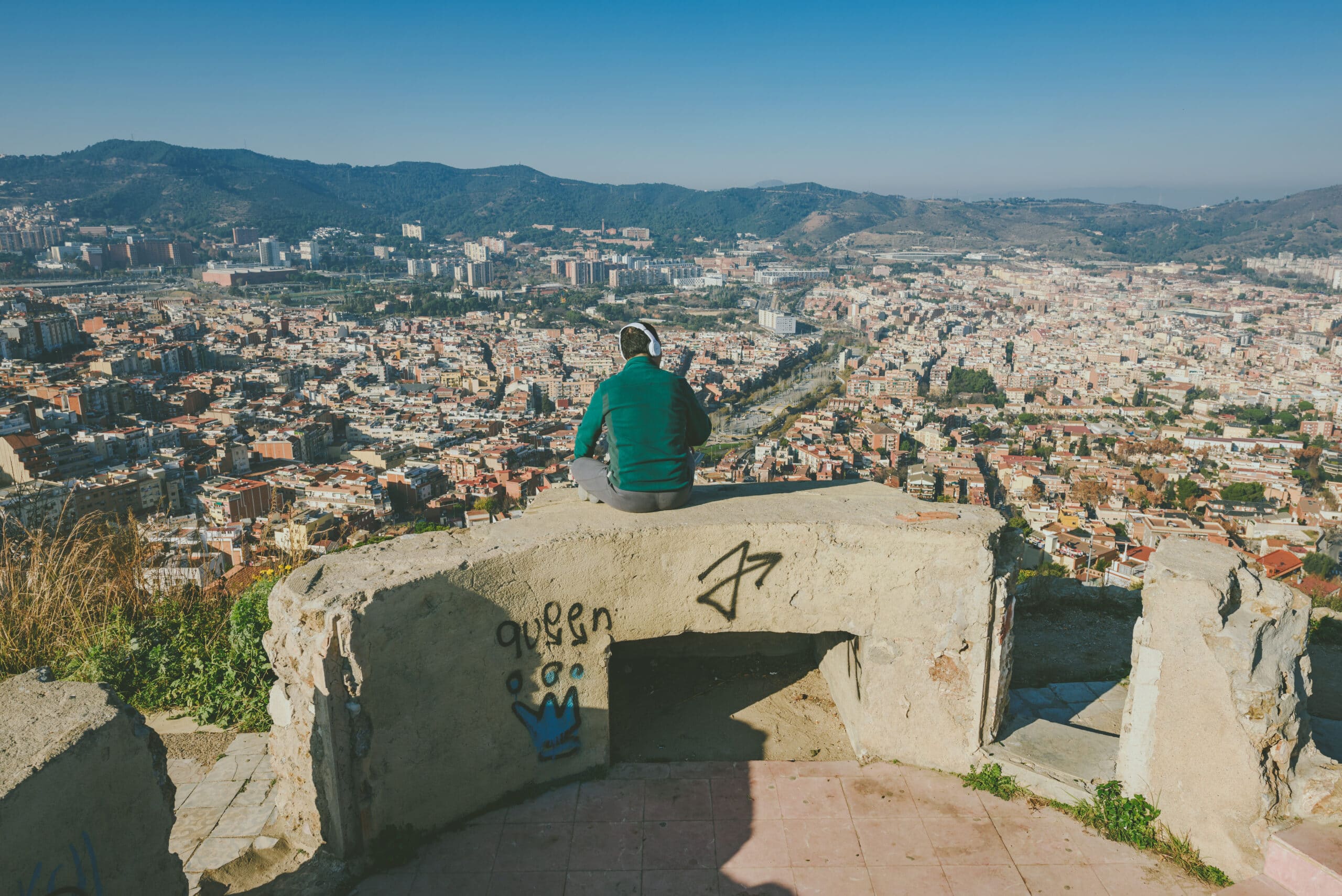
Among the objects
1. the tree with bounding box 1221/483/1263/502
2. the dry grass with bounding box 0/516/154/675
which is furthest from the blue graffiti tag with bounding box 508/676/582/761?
the tree with bounding box 1221/483/1263/502

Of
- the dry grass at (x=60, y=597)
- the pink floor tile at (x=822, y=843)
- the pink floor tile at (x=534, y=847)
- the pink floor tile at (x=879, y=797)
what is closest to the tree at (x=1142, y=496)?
the pink floor tile at (x=879, y=797)

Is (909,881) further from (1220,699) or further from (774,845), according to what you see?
(1220,699)

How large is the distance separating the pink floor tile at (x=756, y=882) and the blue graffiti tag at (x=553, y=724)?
27.8 inches

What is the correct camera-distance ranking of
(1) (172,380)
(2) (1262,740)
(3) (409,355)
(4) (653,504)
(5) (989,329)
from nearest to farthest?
(2) (1262,740)
(4) (653,504)
(1) (172,380)
(3) (409,355)
(5) (989,329)

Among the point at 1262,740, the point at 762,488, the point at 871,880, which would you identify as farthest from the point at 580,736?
the point at 1262,740

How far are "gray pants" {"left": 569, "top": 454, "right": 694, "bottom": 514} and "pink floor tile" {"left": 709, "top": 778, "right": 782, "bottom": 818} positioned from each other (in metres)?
0.99

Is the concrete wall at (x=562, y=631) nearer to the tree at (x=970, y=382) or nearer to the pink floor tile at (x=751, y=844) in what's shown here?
the pink floor tile at (x=751, y=844)

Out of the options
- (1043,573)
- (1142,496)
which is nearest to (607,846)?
(1043,573)

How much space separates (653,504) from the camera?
117 inches

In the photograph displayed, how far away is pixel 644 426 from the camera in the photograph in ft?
9.87

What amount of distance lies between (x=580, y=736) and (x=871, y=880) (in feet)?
3.45

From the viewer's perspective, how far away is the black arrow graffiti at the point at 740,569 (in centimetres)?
286

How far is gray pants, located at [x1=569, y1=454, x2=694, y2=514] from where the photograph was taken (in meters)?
2.96

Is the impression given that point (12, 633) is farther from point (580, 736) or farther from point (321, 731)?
point (580, 736)
